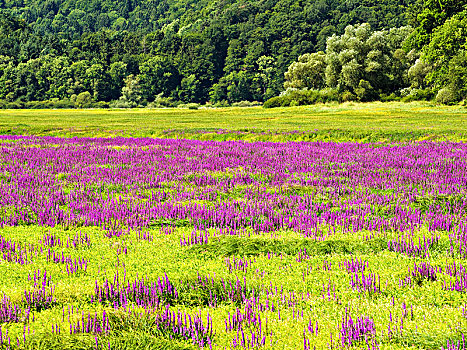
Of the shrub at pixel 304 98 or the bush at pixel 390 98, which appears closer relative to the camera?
the bush at pixel 390 98

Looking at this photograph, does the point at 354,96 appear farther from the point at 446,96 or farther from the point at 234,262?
the point at 234,262

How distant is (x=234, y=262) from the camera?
7.01 metres

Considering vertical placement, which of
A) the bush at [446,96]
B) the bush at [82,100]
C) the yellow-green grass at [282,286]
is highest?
the bush at [82,100]

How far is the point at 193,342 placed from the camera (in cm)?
461

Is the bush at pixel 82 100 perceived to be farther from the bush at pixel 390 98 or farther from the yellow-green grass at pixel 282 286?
the yellow-green grass at pixel 282 286

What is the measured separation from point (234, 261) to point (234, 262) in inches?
1.6

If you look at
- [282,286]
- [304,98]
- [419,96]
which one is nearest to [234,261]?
[282,286]

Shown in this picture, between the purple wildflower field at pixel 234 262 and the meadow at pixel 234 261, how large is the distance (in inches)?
1.1

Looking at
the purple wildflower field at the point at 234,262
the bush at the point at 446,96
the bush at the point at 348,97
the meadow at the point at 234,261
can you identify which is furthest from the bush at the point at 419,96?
the purple wildflower field at the point at 234,262

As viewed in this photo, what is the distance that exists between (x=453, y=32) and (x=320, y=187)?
56.7 meters

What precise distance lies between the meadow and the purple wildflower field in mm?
27

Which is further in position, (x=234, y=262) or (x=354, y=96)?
(x=354, y=96)

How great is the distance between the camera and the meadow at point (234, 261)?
4.78m

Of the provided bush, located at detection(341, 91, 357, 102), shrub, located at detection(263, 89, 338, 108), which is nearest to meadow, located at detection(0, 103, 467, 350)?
bush, located at detection(341, 91, 357, 102)
